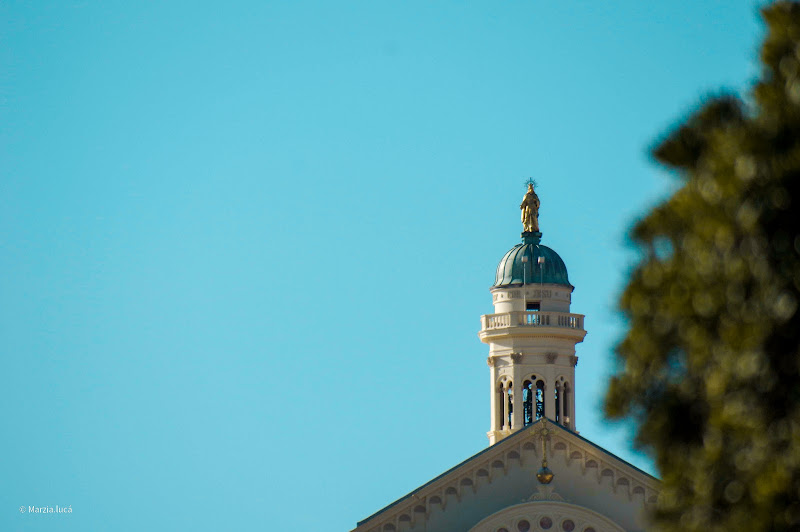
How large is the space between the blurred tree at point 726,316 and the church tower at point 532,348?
4441cm

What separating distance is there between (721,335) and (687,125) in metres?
3.58

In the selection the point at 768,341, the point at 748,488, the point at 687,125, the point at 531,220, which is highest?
the point at 531,220

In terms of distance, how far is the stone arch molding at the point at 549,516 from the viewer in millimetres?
56656

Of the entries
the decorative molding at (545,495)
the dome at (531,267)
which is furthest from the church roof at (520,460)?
the dome at (531,267)

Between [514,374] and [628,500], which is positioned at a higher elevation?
[514,374]

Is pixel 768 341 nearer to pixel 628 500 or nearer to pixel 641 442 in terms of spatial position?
pixel 641 442

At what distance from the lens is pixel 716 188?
72.8ft

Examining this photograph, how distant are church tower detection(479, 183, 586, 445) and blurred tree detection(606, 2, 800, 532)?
44.4 metres

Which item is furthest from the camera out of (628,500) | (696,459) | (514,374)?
(514,374)

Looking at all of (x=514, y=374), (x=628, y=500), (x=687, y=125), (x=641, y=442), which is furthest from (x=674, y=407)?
(x=514, y=374)

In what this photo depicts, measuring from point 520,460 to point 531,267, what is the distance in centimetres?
1358

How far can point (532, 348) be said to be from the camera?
68.9 metres

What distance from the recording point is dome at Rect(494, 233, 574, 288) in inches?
2751

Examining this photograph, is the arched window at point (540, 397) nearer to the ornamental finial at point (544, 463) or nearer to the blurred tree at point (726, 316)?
the ornamental finial at point (544, 463)
